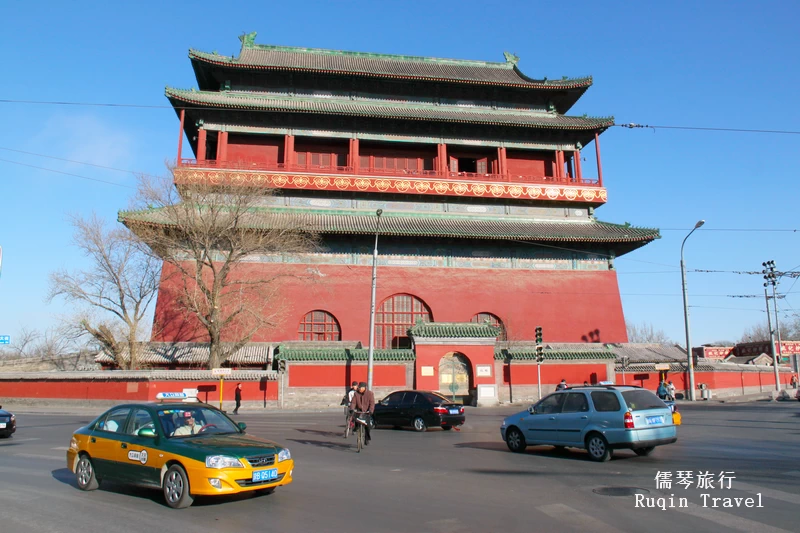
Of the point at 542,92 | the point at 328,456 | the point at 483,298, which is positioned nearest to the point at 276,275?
the point at 483,298

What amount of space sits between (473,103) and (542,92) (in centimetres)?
447

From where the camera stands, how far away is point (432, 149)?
36.1 meters

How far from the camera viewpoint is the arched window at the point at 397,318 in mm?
31031

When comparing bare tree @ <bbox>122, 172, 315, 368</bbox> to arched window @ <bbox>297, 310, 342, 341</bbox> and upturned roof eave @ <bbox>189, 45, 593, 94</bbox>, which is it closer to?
arched window @ <bbox>297, 310, 342, 341</bbox>

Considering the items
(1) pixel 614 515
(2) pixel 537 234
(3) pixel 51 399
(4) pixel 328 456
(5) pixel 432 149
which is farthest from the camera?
(5) pixel 432 149

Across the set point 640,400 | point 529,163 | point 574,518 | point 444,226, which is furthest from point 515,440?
point 529,163

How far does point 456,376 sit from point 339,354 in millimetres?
5552

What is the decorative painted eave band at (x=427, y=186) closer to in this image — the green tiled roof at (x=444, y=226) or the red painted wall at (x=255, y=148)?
the green tiled roof at (x=444, y=226)

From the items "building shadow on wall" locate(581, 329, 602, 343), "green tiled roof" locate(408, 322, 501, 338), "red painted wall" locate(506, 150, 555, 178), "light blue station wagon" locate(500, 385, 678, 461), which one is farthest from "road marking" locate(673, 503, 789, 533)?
"red painted wall" locate(506, 150, 555, 178)

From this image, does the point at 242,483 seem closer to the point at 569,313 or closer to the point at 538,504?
the point at 538,504

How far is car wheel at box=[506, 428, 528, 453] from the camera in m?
12.4

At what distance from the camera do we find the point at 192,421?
8062 mm

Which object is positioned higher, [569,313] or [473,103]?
[473,103]

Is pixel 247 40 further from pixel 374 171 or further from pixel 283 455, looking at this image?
pixel 283 455
